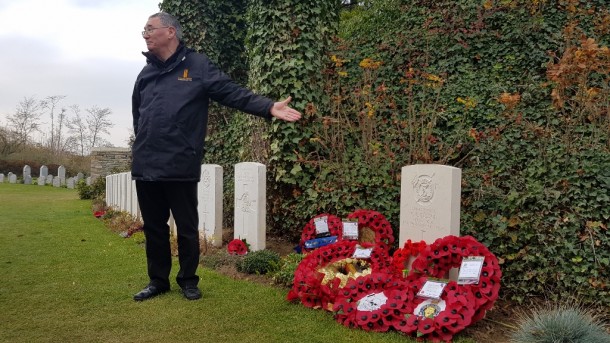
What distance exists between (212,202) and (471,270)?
12.0 ft

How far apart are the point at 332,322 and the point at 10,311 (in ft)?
7.59

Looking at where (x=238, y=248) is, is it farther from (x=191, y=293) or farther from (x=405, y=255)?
(x=405, y=255)

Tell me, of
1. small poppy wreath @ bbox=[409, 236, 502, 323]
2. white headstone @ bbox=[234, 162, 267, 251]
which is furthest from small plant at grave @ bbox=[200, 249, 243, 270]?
small poppy wreath @ bbox=[409, 236, 502, 323]

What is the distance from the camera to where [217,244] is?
6012 mm

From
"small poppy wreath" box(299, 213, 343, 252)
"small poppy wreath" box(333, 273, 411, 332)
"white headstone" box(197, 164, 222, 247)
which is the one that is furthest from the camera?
"white headstone" box(197, 164, 222, 247)

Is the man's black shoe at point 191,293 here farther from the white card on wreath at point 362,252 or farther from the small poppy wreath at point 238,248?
the small poppy wreath at point 238,248

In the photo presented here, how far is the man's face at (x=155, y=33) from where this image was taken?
3.40m

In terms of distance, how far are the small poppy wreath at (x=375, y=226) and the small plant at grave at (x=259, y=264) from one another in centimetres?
90

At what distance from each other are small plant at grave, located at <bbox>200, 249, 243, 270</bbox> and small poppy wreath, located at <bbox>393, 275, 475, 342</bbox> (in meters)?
2.28

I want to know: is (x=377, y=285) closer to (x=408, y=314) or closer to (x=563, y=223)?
(x=408, y=314)

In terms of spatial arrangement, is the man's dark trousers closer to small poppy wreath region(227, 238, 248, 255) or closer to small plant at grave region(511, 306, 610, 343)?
small poppy wreath region(227, 238, 248, 255)

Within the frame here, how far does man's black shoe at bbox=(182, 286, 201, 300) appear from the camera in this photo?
3.62m

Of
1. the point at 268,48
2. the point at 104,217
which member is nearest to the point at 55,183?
the point at 104,217

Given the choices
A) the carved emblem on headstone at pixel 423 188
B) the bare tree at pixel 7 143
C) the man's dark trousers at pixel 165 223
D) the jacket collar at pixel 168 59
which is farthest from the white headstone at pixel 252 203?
the bare tree at pixel 7 143
